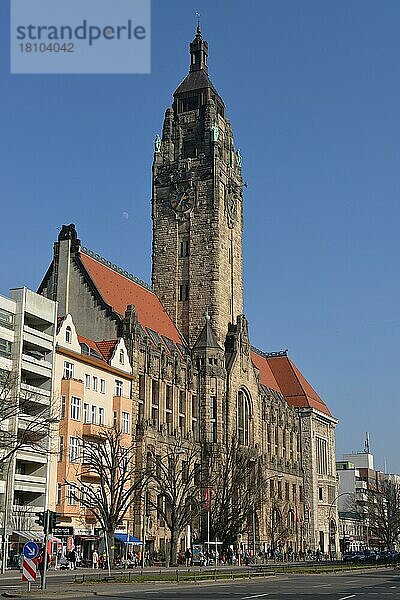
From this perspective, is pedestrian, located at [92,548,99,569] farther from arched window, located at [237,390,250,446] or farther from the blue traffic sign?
arched window, located at [237,390,250,446]

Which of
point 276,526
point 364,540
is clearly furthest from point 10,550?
point 364,540

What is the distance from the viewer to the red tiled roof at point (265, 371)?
127938 mm

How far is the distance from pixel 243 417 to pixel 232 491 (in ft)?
62.1

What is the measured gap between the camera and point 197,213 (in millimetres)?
106875

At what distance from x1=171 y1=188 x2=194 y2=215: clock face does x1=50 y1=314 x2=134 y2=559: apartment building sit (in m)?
29.6

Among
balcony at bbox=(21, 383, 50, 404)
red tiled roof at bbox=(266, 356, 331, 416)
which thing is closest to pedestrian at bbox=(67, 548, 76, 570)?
balcony at bbox=(21, 383, 50, 404)

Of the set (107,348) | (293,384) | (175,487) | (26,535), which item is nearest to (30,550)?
(26,535)

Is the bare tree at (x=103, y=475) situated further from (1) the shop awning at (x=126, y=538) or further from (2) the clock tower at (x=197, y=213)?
(2) the clock tower at (x=197, y=213)

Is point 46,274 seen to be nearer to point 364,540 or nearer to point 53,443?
point 53,443

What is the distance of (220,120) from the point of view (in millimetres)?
112938

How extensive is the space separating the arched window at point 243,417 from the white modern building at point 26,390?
3678 centimetres

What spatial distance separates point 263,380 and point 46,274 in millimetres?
45688

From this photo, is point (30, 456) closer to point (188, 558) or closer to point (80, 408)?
point (80, 408)

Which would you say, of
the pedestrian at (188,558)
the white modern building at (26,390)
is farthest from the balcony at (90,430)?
the pedestrian at (188,558)
